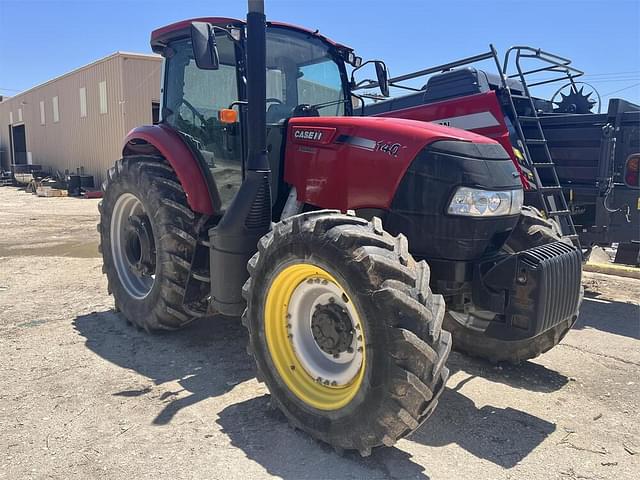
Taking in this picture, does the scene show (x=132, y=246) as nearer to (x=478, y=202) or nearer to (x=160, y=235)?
(x=160, y=235)

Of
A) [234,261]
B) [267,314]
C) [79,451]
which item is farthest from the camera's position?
[234,261]

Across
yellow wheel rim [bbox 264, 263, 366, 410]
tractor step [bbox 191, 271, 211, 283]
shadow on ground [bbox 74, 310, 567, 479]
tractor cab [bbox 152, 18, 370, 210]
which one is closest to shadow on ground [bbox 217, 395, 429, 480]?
shadow on ground [bbox 74, 310, 567, 479]

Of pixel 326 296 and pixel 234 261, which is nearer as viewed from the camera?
pixel 326 296

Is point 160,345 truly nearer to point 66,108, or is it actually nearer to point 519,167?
point 519,167

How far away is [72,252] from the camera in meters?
9.06

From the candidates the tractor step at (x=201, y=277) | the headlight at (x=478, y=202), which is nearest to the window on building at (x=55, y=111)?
the tractor step at (x=201, y=277)

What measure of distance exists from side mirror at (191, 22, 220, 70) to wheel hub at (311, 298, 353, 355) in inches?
68.1

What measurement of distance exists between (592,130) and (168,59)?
4694mm

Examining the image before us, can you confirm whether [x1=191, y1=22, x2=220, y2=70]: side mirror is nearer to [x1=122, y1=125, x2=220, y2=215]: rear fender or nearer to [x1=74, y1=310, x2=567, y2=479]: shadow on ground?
[x1=122, y1=125, x2=220, y2=215]: rear fender

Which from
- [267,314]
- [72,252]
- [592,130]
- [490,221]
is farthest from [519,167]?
[72,252]

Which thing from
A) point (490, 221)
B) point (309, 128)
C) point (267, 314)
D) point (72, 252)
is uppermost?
point (309, 128)

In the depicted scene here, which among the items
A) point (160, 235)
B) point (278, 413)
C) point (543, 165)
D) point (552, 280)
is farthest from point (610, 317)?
point (160, 235)

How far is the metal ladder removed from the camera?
570cm

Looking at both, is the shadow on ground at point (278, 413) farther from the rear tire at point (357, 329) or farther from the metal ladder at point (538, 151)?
the metal ladder at point (538, 151)
